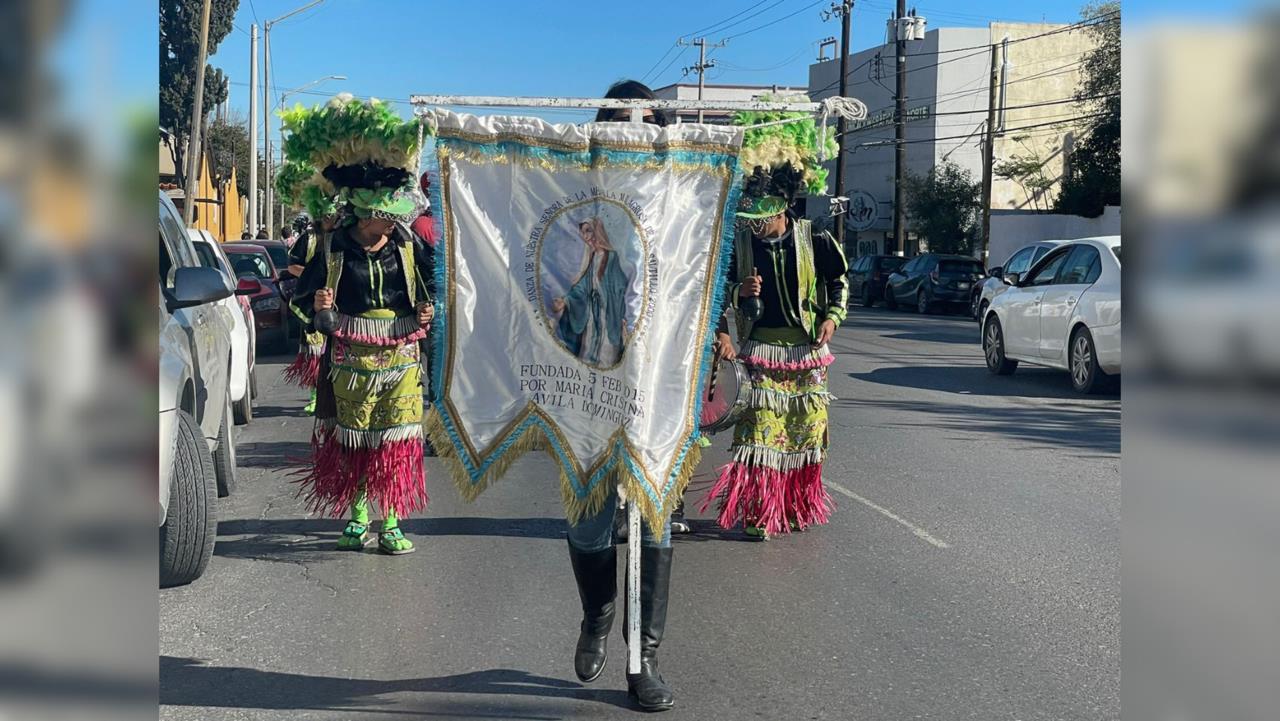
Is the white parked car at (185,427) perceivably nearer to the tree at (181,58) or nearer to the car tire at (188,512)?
the car tire at (188,512)

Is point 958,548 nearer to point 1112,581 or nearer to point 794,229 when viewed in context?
point 1112,581

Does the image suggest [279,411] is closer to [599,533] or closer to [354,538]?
[354,538]

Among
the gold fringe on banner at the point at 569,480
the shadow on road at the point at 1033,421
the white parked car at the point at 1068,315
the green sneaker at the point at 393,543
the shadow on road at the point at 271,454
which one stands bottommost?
the green sneaker at the point at 393,543

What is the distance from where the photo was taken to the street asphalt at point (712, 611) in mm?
4664

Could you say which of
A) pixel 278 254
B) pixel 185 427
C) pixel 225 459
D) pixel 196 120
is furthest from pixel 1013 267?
pixel 185 427

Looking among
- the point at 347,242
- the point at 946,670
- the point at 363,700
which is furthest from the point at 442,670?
the point at 347,242

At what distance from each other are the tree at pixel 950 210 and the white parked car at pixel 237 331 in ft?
129

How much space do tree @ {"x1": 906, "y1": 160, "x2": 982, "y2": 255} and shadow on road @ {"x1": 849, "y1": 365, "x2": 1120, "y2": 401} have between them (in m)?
31.7

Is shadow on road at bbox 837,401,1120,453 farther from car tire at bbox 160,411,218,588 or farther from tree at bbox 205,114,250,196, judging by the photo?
tree at bbox 205,114,250,196

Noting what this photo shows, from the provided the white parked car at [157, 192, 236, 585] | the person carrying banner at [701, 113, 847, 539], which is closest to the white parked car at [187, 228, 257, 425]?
the white parked car at [157, 192, 236, 585]

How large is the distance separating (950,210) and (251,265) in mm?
35119

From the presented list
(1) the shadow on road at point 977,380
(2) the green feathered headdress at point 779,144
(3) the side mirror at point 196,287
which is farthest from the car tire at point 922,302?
(3) the side mirror at point 196,287

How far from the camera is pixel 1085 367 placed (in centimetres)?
1417

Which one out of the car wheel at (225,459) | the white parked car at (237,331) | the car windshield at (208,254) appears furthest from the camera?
the car windshield at (208,254)
